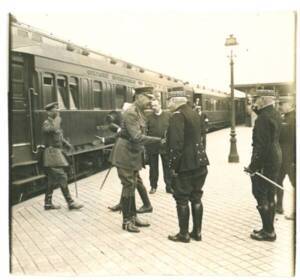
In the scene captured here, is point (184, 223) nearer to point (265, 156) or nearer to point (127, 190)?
point (127, 190)

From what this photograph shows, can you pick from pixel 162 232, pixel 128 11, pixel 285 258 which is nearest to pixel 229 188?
pixel 162 232

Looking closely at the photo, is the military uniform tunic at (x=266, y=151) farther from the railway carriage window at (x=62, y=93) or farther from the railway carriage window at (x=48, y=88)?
the railway carriage window at (x=62, y=93)

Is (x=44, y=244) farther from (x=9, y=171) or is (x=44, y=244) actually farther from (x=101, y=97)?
(x=101, y=97)

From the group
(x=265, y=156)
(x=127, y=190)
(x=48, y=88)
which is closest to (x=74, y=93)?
(x=48, y=88)

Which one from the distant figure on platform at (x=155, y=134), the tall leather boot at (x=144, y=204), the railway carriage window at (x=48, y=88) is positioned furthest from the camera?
the railway carriage window at (x=48, y=88)

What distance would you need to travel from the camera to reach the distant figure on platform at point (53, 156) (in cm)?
680

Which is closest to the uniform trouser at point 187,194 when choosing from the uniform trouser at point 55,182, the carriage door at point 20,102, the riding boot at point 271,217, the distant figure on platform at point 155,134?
the riding boot at point 271,217

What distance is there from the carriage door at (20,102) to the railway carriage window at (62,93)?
1.34 metres

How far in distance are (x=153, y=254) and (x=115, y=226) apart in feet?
4.08

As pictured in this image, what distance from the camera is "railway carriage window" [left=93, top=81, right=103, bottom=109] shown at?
11.4 meters

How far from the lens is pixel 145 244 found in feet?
17.0

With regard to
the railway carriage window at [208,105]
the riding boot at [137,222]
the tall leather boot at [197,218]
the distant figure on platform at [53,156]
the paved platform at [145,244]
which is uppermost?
the railway carriage window at [208,105]

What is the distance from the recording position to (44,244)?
5227mm

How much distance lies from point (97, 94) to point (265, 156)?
23.5 feet
